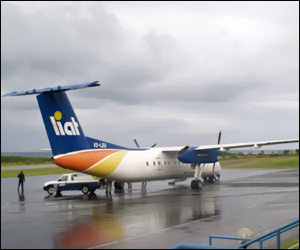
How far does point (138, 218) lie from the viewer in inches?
802

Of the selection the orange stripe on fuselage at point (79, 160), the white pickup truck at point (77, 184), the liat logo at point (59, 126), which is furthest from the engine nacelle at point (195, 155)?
the liat logo at point (59, 126)

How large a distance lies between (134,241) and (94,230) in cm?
293

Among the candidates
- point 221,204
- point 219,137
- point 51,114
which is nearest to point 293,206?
point 221,204

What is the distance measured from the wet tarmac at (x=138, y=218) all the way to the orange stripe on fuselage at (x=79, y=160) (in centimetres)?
231

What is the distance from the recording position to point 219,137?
146ft

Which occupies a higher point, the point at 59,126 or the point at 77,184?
the point at 59,126

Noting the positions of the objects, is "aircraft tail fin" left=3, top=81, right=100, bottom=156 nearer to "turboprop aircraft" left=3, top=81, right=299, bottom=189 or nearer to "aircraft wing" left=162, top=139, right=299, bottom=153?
"turboprop aircraft" left=3, top=81, right=299, bottom=189

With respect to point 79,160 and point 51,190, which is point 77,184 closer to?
point 51,190

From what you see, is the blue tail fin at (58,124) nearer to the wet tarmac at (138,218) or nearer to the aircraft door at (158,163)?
the wet tarmac at (138,218)

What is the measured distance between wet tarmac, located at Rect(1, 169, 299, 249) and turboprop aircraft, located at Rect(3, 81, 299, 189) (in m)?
2.15

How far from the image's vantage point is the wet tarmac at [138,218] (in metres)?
15.2

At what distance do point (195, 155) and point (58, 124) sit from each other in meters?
12.7

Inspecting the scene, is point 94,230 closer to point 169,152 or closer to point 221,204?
point 221,204

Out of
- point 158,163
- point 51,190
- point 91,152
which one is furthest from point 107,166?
point 158,163
